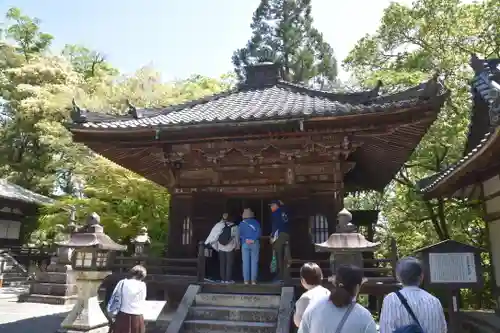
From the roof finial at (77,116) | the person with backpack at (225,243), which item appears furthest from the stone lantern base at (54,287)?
the person with backpack at (225,243)

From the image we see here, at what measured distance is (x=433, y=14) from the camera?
54.7ft

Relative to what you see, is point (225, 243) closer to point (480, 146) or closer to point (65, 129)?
point (480, 146)

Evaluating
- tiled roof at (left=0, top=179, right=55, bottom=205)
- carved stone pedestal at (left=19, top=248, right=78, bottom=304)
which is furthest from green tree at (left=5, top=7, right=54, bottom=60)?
carved stone pedestal at (left=19, top=248, right=78, bottom=304)

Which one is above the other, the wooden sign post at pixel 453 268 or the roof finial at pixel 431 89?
the roof finial at pixel 431 89

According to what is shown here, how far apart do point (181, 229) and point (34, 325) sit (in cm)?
424

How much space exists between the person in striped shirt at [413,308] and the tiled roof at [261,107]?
4549 mm

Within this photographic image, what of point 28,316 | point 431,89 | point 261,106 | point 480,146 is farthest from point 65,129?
point 480,146

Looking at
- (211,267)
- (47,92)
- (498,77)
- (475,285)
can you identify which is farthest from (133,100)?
(475,285)

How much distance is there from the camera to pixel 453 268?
6.22 m

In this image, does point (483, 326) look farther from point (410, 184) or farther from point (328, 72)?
point (328, 72)

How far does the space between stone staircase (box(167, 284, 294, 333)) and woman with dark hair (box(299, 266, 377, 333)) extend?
12.1ft

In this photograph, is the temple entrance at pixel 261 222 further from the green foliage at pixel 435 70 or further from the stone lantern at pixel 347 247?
the green foliage at pixel 435 70

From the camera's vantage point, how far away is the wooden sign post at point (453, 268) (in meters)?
6.09

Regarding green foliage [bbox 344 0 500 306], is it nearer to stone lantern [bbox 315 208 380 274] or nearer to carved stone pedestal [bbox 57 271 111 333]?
stone lantern [bbox 315 208 380 274]
